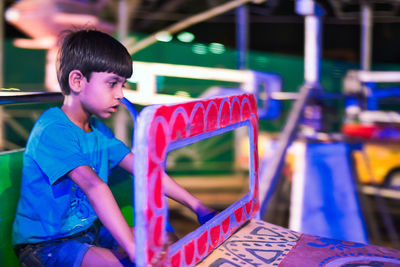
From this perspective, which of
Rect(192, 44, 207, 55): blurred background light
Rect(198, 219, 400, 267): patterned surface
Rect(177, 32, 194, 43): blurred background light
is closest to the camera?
Rect(198, 219, 400, 267): patterned surface

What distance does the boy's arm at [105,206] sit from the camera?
0.60 metres

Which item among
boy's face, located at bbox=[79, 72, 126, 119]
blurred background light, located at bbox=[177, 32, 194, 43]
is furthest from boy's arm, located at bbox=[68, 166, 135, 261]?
blurred background light, located at bbox=[177, 32, 194, 43]

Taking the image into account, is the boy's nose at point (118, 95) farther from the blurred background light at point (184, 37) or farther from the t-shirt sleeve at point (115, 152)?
the blurred background light at point (184, 37)

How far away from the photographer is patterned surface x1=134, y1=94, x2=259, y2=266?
511 millimetres

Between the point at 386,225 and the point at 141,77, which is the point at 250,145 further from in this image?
the point at 386,225

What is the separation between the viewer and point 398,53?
6137mm

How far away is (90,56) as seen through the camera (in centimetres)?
73

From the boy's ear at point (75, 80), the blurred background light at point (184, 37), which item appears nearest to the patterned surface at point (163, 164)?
the boy's ear at point (75, 80)

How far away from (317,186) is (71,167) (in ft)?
5.37

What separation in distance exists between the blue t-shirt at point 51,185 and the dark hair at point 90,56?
8 cm

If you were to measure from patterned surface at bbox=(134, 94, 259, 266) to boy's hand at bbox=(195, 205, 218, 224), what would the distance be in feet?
0.11

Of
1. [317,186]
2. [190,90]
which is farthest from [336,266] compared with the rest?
[190,90]

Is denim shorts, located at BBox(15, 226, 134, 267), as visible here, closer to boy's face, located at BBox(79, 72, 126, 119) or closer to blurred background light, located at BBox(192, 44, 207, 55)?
boy's face, located at BBox(79, 72, 126, 119)

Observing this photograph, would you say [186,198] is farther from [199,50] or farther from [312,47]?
[199,50]
